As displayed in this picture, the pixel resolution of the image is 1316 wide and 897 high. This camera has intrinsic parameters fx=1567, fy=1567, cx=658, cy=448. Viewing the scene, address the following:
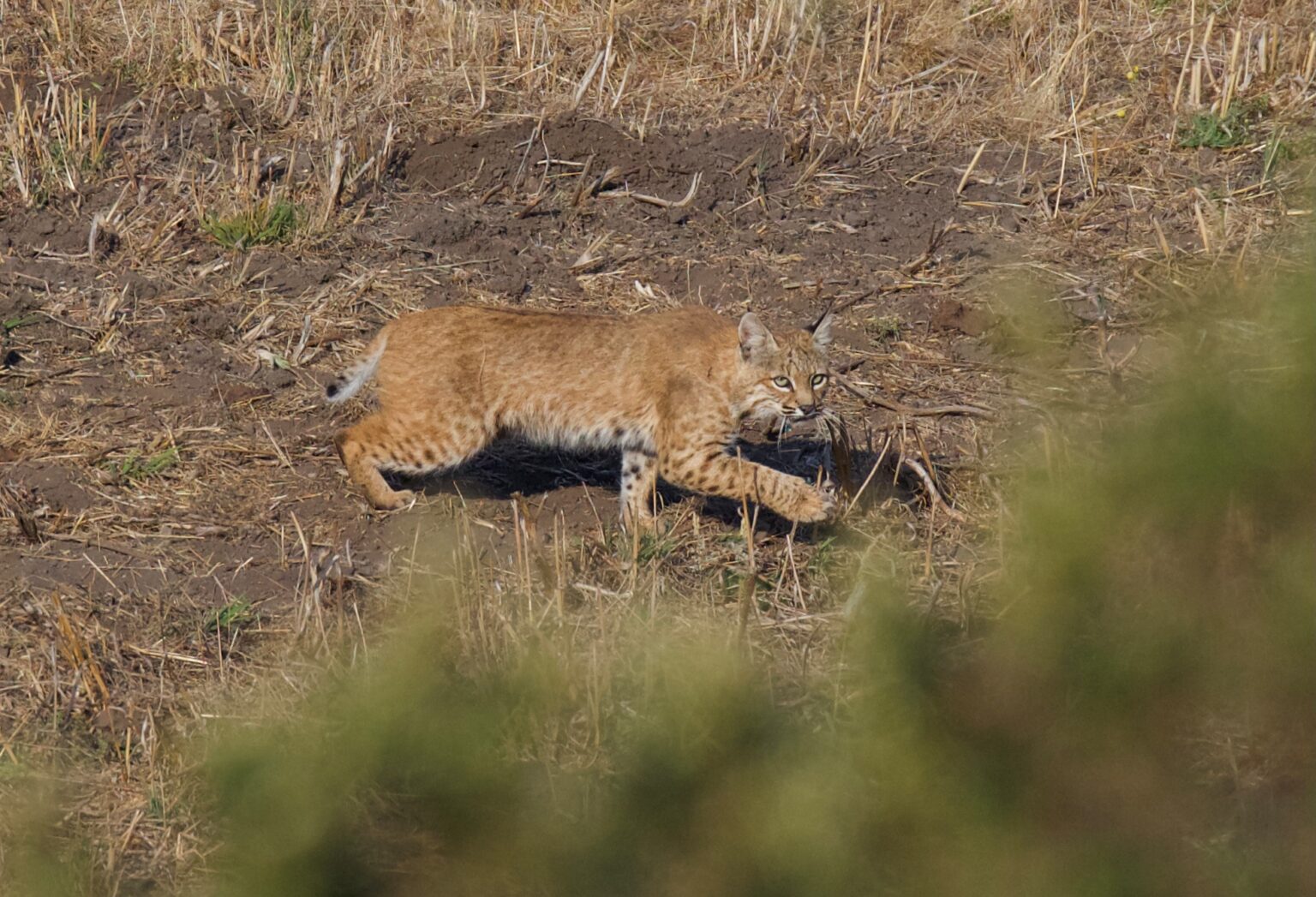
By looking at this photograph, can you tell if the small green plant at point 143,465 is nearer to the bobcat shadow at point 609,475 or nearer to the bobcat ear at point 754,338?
the bobcat shadow at point 609,475

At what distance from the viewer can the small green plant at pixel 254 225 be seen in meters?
7.62

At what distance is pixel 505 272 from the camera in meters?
7.68

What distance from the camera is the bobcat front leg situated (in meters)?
5.68

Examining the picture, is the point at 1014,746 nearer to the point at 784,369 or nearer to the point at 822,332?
the point at 784,369

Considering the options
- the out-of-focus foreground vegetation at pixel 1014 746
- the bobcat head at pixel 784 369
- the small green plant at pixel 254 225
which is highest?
the out-of-focus foreground vegetation at pixel 1014 746

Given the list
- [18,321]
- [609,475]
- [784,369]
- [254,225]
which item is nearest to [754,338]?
[784,369]

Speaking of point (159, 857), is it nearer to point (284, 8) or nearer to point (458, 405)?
point (458, 405)

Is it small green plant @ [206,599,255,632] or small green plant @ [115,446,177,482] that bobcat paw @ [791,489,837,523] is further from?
small green plant @ [115,446,177,482]

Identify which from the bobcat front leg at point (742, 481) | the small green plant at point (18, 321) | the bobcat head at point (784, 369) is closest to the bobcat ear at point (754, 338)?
the bobcat head at point (784, 369)

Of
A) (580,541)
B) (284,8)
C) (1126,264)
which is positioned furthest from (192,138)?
(1126,264)

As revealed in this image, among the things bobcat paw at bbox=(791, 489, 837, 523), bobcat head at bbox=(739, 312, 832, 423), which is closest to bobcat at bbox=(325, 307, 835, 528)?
bobcat head at bbox=(739, 312, 832, 423)

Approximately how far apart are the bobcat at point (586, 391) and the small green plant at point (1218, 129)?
4.10 m

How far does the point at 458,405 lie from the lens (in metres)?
6.03

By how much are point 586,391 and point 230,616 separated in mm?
1750
